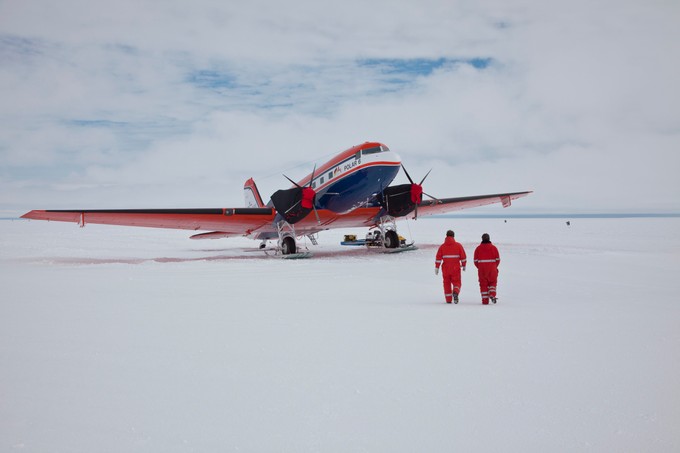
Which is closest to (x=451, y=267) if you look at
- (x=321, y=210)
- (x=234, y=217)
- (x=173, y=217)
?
(x=321, y=210)

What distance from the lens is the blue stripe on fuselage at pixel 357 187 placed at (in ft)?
66.3

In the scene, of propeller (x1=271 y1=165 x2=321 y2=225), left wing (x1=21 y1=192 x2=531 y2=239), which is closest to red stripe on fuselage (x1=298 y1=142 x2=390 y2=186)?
propeller (x1=271 y1=165 x2=321 y2=225)

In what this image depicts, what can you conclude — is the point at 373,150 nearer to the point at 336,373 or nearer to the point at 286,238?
the point at 286,238

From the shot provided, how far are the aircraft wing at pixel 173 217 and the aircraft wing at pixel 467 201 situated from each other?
9.66m

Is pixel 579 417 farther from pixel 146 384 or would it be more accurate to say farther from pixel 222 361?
→ pixel 146 384

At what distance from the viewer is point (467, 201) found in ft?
89.0

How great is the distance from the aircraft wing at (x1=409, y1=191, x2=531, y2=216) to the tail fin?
37.5ft

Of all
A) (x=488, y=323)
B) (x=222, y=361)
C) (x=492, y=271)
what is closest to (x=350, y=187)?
(x=492, y=271)

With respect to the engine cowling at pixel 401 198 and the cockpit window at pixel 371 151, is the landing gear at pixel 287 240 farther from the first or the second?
the cockpit window at pixel 371 151

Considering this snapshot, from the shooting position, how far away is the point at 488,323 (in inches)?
287

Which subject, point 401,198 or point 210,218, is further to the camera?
point 401,198

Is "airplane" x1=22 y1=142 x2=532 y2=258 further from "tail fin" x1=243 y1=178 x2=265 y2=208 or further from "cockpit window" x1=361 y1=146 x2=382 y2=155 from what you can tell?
"tail fin" x1=243 y1=178 x2=265 y2=208

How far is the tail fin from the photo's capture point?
31344 millimetres

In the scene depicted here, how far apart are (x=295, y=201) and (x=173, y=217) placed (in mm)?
5761
